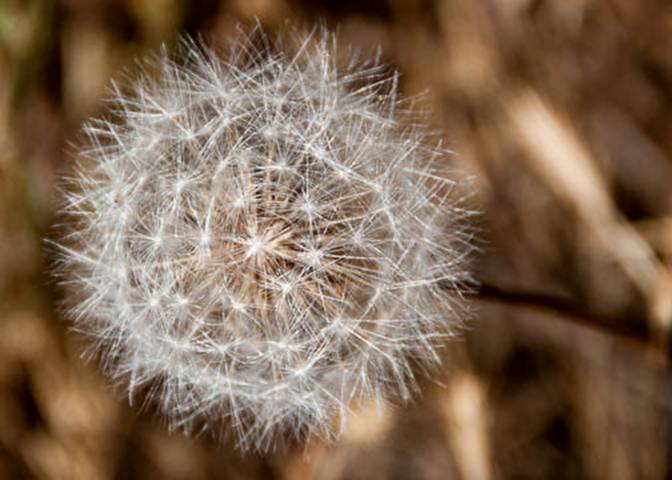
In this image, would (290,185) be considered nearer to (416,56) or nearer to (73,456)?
(416,56)

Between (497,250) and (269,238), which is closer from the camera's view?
(269,238)

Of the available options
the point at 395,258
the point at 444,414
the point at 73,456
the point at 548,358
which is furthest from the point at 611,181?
the point at 73,456

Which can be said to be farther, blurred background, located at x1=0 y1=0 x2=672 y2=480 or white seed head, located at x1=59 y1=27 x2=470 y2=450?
blurred background, located at x1=0 y1=0 x2=672 y2=480

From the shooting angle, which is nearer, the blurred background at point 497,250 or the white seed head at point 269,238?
the white seed head at point 269,238
